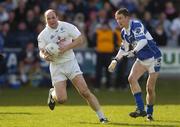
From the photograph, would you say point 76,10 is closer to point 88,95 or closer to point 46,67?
point 46,67

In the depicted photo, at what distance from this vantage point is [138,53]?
47.9 feet

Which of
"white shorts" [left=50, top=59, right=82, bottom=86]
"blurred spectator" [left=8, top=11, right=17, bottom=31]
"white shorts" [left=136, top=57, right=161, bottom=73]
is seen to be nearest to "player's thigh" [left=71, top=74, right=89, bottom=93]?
"white shorts" [left=50, top=59, right=82, bottom=86]

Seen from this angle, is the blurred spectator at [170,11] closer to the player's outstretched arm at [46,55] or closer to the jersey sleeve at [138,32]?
the jersey sleeve at [138,32]

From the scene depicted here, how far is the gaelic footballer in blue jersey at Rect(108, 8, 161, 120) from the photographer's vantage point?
14.2 metres

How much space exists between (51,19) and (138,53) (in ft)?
6.91

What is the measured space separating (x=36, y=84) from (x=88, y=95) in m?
11.3

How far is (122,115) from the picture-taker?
15820 mm

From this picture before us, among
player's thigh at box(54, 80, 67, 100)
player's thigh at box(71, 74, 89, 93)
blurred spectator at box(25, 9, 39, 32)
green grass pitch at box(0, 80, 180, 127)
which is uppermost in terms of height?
player's thigh at box(71, 74, 89, 93)

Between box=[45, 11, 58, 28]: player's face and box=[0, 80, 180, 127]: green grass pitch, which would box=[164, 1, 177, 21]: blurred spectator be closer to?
box=[0, 80, 180, 127]: green grass pitch

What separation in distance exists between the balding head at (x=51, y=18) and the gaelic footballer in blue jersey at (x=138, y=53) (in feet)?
4.28

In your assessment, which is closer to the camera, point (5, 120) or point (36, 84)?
point (5, 120)

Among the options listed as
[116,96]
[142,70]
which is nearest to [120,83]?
[116,96]

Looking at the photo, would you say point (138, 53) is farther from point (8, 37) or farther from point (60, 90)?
point (8, 37)

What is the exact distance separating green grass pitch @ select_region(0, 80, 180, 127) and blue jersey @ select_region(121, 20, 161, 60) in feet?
4.69
